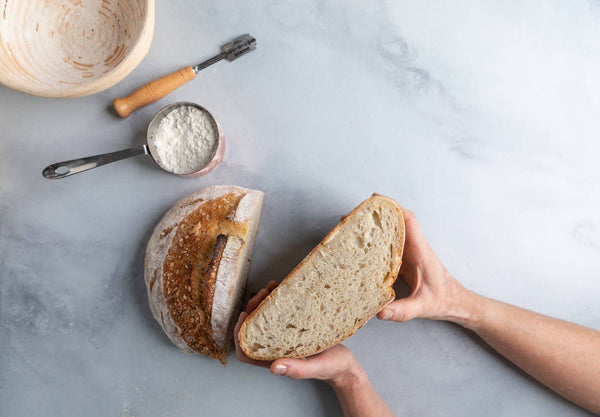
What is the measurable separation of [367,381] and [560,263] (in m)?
0.96

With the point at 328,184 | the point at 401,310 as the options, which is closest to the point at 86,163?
the point at 328,184

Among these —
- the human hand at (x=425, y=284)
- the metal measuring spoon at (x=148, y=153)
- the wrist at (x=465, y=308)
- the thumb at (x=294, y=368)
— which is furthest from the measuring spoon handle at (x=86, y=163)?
the wrist at (x=465, y=308)

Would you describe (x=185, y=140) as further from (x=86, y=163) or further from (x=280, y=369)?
(x=280, y=369)

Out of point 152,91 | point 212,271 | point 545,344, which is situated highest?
point 152,91

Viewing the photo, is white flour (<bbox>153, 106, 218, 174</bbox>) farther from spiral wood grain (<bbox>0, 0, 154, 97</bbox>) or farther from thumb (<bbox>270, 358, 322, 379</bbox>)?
thumb (<bbox>270, 358, 322, 379</bbox>)

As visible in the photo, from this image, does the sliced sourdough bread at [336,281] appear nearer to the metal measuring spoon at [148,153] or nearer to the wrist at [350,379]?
the wrist at [350,379]

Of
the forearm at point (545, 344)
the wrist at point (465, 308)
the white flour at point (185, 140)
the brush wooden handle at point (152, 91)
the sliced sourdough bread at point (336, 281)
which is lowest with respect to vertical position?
the forearm at point (545, 344)

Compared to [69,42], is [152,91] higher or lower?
lower

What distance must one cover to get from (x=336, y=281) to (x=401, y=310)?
28 centimetres

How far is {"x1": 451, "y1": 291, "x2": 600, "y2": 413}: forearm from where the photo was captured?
5.09 feet

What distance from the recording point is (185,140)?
1.57m

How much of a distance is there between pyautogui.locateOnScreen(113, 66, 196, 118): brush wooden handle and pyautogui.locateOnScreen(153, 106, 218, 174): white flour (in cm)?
13

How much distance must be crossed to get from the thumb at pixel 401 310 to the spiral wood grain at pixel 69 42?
1.20 metres

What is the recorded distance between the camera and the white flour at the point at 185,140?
1.56m
